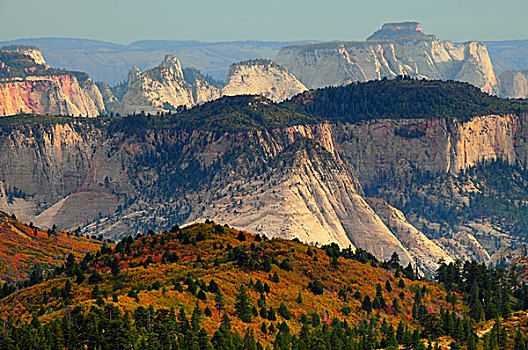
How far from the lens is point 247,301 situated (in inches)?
4695

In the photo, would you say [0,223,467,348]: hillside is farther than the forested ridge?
Yes

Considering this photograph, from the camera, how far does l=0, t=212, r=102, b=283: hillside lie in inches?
6629

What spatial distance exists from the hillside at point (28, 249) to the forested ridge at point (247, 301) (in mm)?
29776

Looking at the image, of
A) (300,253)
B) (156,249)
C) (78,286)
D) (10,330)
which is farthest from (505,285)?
(10,330)

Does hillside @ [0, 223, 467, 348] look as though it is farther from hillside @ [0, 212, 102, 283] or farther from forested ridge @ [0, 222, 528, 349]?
hillside @ [0, 212, 102, 283]

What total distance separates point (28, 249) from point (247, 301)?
7381cm

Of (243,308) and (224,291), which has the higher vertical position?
(243,308)

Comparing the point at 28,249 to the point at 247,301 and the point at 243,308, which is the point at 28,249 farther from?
the point at 243,308

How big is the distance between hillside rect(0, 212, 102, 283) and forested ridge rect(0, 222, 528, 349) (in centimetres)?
2978

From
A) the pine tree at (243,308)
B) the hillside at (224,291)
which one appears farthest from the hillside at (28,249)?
the pine tree at (243,308)

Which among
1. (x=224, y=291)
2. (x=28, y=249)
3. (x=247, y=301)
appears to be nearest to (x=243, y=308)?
(x=247, y=301)

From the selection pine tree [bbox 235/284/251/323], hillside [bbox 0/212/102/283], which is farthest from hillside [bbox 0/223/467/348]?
hillside [bbox 0/212/102/283]

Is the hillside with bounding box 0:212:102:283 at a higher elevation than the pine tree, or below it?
below

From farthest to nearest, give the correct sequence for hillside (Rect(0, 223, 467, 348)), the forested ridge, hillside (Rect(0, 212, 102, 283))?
hillside (Rect(0, 212, 102, 283)) < hillside (Rect(0, 223, 467, 348)) < the forested ridge
